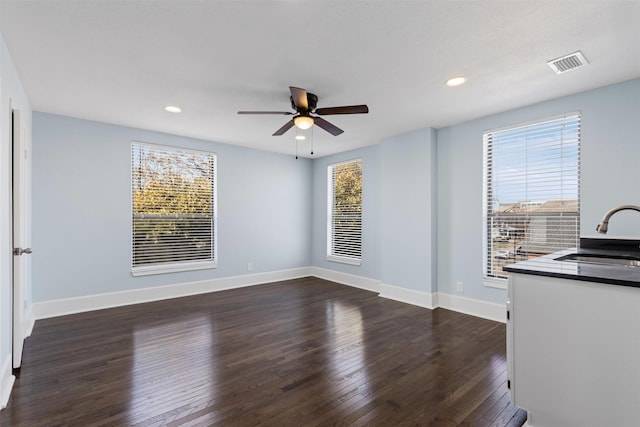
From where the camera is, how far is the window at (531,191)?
3.37 metres

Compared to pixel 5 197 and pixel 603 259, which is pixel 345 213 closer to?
pixel 603 259

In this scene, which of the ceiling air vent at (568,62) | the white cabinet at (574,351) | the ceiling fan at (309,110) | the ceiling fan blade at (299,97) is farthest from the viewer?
the ceiling fan at (309,110)

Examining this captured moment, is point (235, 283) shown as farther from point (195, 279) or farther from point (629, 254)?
point (629, 254)

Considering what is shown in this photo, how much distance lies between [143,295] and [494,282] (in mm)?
4943

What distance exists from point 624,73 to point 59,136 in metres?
6.27

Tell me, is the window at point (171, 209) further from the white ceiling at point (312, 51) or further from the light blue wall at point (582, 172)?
the light blue wall at point (582, 172)

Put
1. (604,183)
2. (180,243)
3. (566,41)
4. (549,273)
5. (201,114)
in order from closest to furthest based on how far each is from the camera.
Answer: (549,273) < (566,41) < (604,183) < (201,114) < (180,243)

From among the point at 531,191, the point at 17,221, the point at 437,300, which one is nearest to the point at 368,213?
the point at 437,300

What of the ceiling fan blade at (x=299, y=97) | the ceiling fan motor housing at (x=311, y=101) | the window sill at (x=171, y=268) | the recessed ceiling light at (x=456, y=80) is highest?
the recessed ceiling light at (x=456, y=80)

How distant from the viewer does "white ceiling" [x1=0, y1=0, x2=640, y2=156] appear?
6.42ft

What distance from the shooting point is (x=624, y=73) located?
9.18ft

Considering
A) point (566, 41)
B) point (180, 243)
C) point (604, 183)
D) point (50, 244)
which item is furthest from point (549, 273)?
point (50, 244)

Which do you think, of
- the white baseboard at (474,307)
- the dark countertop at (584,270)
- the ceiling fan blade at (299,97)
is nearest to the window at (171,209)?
the ceiling fan blade at (299,97)

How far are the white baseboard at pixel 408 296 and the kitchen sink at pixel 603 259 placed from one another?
219cm
